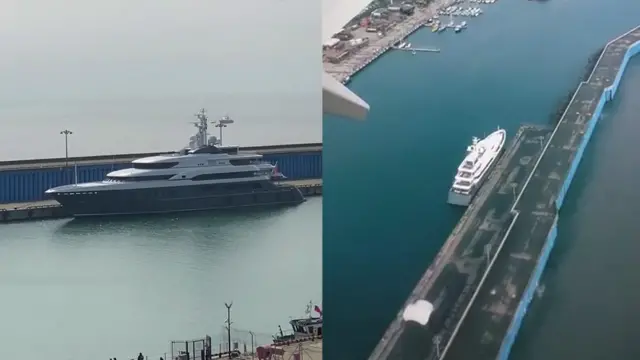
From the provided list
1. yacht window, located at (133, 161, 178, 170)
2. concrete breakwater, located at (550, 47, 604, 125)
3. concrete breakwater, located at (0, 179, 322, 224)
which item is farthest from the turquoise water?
concrete breakwater, located at (0, 179, 322, 224)

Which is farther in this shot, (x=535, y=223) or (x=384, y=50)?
(x=384, y=50)

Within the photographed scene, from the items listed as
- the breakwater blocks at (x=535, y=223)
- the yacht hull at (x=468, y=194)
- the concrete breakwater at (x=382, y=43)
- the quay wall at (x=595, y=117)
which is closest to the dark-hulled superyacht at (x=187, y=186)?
the concrete breakwater at (x=382, y=43)

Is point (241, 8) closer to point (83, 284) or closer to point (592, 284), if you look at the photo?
point (83, 284)

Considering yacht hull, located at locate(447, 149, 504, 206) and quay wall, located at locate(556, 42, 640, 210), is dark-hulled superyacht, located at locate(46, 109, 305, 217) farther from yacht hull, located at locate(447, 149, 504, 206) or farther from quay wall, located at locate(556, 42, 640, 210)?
quay wall, located at locate(556, 42, 640, 210)

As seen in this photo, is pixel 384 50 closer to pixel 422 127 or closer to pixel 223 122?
pixel 422 127

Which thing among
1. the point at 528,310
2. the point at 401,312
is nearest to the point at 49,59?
the point at 401,312

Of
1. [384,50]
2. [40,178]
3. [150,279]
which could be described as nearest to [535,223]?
[384,50]
